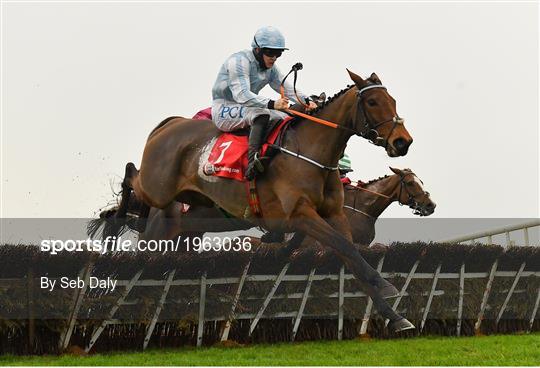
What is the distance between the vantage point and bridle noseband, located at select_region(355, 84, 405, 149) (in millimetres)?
7859

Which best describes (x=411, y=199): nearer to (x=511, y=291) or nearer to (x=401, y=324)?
(x=511, y=291)

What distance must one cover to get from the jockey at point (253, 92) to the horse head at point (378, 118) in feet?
2.21

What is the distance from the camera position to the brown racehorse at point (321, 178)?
7.75 meters

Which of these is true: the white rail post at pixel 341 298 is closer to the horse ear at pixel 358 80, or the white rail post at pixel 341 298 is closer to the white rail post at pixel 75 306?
the horse ear at pixel 358 80

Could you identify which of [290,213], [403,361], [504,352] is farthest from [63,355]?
[504,352]

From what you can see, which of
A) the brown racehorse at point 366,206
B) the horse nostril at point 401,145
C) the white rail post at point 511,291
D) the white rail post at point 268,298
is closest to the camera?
the horse nostril at point 401,145

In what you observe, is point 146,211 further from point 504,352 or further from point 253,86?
point 504,352

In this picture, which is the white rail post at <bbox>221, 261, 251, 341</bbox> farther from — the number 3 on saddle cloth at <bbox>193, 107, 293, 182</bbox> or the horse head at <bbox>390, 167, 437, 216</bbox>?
the horse head at <bbox>390, 167, 437, 216</bbox>

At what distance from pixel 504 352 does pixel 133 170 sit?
4.79 metres

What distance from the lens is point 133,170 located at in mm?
10766

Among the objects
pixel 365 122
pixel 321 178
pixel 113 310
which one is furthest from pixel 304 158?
pixel 113 310

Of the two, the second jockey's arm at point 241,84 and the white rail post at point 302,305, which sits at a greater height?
the second jockey's arm at point 241,84

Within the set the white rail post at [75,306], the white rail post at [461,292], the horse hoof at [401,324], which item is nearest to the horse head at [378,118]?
the horse hoof at [401,324]

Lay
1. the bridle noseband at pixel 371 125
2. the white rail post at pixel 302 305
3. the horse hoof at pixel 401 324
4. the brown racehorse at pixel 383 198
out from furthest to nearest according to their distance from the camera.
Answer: the brown racehorse at pixel 383 198, the white rail post at pixel 302 305, the bridle noseband at pixel 371 125, the horse hoof at pixel 401 324
